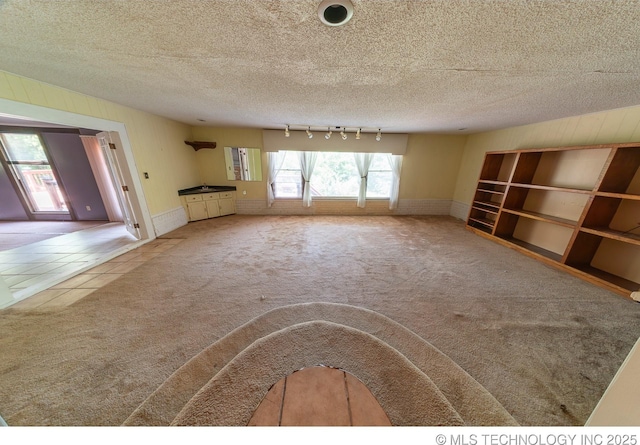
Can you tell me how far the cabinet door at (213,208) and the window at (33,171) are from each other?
11.1 ft

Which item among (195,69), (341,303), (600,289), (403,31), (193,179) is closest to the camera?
(403,31)

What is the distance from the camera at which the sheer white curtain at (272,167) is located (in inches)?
190

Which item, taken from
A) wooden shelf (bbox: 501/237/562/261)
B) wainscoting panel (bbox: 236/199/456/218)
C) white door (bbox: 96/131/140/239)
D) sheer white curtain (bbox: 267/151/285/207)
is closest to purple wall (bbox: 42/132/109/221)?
white door (bbox: 96/131/140/239)

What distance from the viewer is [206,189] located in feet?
Result: 15.5

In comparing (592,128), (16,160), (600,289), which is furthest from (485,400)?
(16,160)

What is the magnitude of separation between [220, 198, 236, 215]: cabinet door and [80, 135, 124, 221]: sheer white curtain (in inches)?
84.9

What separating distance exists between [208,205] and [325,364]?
467cm

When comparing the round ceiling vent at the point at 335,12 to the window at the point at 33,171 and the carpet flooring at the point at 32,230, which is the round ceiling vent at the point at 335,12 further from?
the window at the point at 33,171

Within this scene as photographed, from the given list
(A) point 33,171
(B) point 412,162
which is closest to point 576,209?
(B) point 412,162

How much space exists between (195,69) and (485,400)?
11.1 feet

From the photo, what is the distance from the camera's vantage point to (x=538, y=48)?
1296mm

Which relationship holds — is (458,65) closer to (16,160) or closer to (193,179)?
(193,179)

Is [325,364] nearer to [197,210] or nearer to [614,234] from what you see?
[614,234]

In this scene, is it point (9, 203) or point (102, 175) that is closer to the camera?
point (102, 175)
